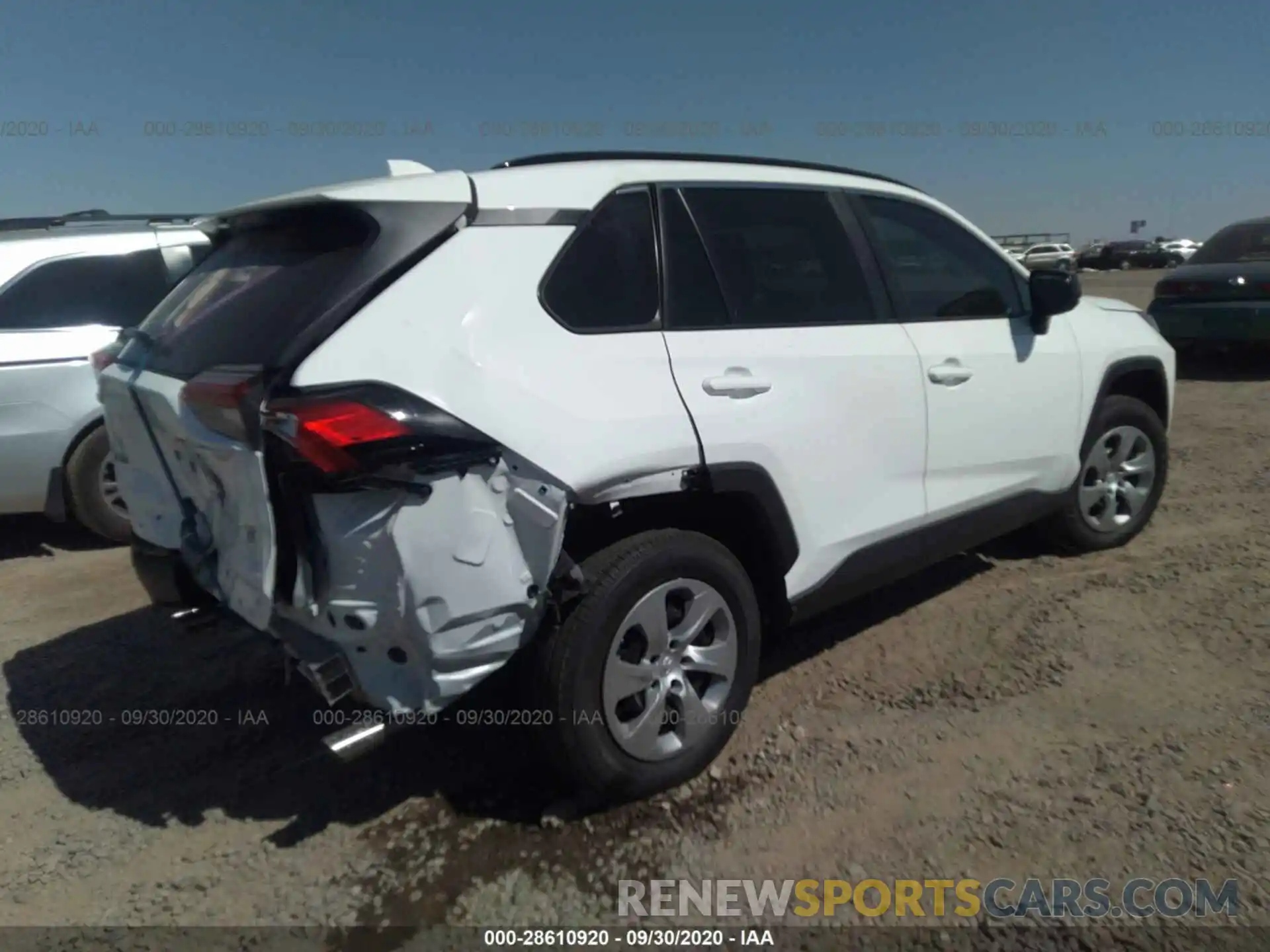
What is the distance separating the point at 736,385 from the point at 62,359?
4.20 metres

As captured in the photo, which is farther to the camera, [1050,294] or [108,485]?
[108,485]

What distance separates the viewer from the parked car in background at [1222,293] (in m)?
8.63

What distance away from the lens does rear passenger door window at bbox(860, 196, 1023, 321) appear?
3451 mm

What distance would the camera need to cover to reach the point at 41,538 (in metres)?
5.76

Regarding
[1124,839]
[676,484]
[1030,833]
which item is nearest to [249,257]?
[676,484]

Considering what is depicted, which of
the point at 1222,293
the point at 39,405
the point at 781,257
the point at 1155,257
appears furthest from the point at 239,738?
→ the point at 1155,257

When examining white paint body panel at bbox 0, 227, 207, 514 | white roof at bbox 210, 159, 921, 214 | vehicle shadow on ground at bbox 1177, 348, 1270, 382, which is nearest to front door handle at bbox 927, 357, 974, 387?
white roof at bbox 210, 159, 921, 214

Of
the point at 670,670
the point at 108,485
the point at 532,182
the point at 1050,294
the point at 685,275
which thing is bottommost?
the point at 670,670

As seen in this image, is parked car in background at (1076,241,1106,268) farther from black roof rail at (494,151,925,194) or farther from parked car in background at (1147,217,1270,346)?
black roof rail at (494,151,925,194)

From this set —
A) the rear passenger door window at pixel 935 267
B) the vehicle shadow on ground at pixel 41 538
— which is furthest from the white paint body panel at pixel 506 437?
the vehicle shadow on ground at pixel 41 538

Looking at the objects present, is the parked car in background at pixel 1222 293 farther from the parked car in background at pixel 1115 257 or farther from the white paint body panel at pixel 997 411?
the parked car in background at pixel 1115 257

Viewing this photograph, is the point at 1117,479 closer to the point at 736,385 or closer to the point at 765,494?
the point at 765,494

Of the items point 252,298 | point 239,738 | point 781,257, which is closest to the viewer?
point 252,298

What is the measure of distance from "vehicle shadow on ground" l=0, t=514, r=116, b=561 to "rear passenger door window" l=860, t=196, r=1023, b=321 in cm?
474
